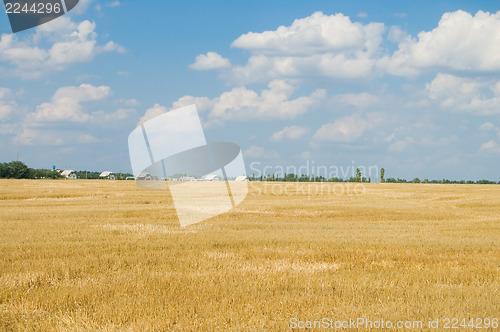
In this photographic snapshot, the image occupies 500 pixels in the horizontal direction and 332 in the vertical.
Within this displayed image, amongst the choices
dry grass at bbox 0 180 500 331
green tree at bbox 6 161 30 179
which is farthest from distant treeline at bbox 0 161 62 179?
dry grass at bbox 0 180 500 331

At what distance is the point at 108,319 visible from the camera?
753 cm

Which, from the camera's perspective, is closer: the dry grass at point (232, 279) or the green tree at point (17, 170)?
the dry grass at point (232, 279)

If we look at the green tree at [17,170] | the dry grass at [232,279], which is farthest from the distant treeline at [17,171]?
the dry grass at [232,279]

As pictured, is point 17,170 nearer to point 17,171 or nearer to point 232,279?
point 17,171

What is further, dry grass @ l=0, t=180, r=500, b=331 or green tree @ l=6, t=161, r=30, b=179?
green tree @ l=6, t=161, r=30, b=179

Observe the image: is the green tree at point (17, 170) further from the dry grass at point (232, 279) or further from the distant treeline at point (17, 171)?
the dry grass at point (232, 279)

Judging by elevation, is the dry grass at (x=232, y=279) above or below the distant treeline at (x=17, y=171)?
below

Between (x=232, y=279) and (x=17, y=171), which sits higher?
(x=17, y=171)

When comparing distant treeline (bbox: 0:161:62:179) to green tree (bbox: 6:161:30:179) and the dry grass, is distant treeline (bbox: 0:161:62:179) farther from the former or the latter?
the dry grass

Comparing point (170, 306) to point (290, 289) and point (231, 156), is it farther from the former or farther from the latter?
point (231, 156)

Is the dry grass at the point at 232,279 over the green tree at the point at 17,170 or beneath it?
beneath

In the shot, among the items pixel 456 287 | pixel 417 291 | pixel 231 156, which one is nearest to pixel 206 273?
pixel 417 291

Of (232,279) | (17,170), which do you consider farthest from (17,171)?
(232,279)

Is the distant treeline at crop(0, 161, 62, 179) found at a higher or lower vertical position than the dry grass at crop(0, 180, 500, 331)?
higher
